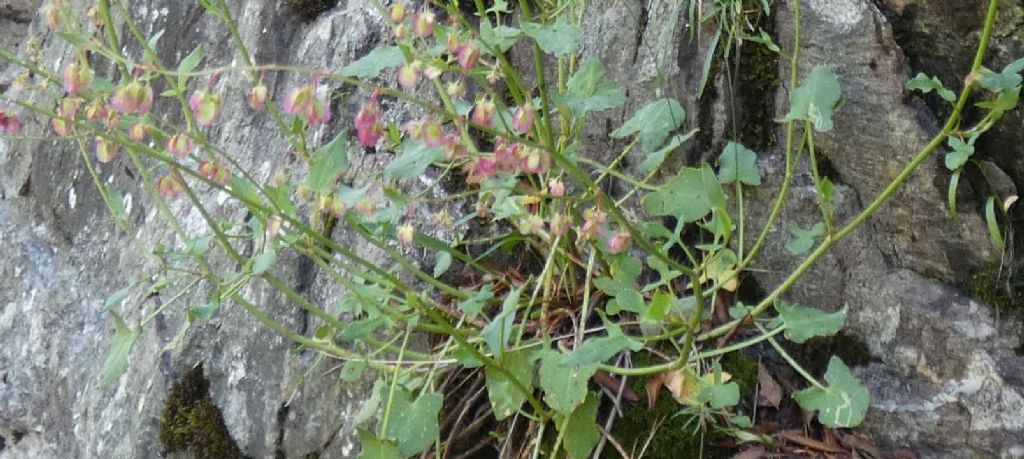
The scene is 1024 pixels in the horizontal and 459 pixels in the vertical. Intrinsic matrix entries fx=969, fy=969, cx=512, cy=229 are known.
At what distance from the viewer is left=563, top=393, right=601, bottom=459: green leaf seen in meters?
1.50

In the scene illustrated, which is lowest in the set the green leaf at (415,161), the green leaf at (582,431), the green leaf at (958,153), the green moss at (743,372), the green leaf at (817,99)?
the green moss at (743,372)

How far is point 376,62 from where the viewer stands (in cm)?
122

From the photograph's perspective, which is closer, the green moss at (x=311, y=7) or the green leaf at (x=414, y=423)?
the green leaf at (x=414, y=423)

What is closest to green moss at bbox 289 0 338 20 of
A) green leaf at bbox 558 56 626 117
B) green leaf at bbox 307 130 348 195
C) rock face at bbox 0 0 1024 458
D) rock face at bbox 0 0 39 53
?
rock face at bbox 0 0 1024 458

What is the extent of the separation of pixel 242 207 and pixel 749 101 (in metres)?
1.07

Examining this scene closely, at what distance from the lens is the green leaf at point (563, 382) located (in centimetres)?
140

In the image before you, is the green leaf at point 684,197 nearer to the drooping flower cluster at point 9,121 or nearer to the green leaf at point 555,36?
the green leaf at point 555,36

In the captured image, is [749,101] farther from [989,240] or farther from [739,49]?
[989,240]

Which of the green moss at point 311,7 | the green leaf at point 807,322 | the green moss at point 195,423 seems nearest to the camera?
the green leaf at point 807,322

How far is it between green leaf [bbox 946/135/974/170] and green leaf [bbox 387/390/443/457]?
2.80 feet

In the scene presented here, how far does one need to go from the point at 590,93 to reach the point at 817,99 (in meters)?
0.32

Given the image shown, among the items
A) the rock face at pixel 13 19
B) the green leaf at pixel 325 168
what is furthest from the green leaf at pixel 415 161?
the rock face at pixel 13 19

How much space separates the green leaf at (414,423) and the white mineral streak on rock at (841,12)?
929 millimetres

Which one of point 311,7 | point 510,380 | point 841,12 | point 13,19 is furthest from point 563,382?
point 13,19
